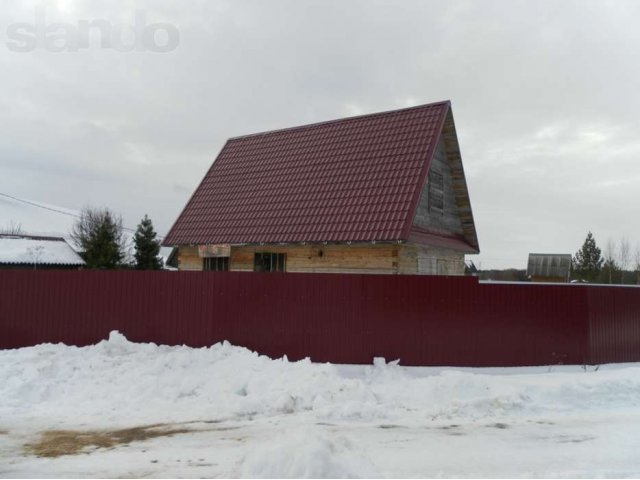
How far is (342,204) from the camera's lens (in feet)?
50.8

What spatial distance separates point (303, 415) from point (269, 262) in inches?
337

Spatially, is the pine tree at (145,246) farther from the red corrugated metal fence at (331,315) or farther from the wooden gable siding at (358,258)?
the red corrugated metal fence at (331,315)

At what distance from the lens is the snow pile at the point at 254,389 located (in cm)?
848

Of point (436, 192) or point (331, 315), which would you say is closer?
point (331, 315)

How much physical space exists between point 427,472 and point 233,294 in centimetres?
698

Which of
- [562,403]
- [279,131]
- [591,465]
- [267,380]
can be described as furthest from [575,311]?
[279,131]

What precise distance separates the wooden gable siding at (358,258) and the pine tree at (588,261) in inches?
1694

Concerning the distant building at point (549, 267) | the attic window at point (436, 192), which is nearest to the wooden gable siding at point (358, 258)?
the attic window at point (436, 192)

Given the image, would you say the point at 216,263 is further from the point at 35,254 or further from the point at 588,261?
the point at 588,261

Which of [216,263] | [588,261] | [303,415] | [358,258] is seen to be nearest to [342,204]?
[358,258]

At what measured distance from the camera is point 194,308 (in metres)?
11.8

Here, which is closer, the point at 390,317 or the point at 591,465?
the point at 591,465

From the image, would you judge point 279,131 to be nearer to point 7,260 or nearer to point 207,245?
point 207,245

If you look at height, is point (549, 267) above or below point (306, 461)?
above
